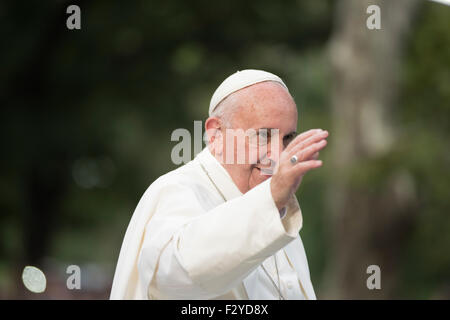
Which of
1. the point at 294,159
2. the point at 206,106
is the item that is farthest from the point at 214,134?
the point at 206,106

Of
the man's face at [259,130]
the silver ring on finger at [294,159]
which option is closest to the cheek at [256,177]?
the man's face at [259,130]

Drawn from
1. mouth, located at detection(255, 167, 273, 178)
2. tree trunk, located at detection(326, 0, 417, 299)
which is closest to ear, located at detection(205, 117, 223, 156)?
mouth, located at detection(255, 167, 273, 178)

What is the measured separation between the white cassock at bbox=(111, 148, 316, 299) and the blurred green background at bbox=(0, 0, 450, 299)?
28.9 ft

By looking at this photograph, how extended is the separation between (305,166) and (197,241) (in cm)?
47

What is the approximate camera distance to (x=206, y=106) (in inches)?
687

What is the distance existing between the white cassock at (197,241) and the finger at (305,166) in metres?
0.21

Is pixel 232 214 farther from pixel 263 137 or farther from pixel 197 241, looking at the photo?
pixel 263 137

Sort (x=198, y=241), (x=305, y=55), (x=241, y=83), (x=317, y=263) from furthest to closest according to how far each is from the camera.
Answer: (x=317, y=263) → (x=305, y=55) → (x=241, y=83) → (x=198, y=241)

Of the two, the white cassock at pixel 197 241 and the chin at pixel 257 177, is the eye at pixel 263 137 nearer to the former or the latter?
the chin at pixel 257 177

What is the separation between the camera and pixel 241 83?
137 inches

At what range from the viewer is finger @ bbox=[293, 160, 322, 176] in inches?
104
